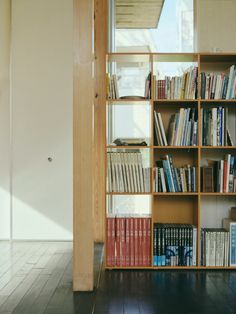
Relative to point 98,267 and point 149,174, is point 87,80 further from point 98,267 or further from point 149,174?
point 98,267

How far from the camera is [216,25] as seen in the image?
3938mm

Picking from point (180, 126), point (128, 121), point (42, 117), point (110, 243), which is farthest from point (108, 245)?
point (42, 117)

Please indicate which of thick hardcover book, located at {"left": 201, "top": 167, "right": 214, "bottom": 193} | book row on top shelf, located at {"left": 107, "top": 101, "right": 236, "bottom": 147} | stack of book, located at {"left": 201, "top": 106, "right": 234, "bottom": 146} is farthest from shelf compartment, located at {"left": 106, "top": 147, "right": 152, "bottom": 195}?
stack of book, located at {"left": 201, "top": 106, "right": 234, "bottom": 146}

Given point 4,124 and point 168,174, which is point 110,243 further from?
point 4,124

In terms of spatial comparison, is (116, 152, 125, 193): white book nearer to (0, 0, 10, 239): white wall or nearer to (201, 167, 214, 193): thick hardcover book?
(201, 167, 214, 193): thick hardcover book

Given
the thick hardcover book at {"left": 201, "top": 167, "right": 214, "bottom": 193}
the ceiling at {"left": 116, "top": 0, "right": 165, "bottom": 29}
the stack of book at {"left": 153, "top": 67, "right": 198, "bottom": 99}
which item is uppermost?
the ceiling at {"left": 116, "top": 0, "right": 165, "bottom": 29}

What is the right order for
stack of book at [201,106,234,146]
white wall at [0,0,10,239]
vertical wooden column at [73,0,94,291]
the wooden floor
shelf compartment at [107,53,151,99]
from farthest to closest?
white wall at [0,0,10,239] < shelf compartment at [107,53,151,99] < stack of book at [201,106,234,146] < vertical wooden column at [73,0,94,291] < the wooden floor

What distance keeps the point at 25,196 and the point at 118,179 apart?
1.70 m

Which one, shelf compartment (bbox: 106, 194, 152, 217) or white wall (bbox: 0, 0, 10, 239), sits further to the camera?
white wall (bbox: 0, 0, 10, 239)

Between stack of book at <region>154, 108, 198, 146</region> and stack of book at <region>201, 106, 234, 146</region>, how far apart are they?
0.09 meters

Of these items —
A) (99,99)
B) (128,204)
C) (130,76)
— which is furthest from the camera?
(99,99)

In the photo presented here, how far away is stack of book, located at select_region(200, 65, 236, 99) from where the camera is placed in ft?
11.9

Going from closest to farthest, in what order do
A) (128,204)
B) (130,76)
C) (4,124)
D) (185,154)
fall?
1. (185,154)
2. (130,76)
3. (128,204)
4. (4,124)

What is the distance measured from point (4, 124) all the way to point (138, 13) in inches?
80.2
